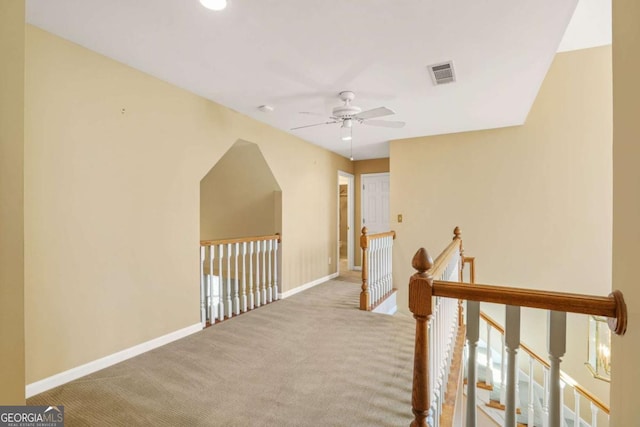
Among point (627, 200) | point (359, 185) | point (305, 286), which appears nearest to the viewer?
point (627, 200)

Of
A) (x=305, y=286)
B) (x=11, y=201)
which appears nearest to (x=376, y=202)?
(x=305, y=286)

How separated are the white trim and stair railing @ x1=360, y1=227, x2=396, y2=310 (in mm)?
2066

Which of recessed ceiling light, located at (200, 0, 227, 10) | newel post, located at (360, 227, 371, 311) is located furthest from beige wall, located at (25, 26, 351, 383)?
newel post, located at (360, 227, 371, 311)

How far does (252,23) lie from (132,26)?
81cm

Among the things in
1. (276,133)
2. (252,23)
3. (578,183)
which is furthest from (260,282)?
(578,183)

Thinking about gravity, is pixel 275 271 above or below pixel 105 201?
below

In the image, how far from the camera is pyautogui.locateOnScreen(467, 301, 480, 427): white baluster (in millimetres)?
1246

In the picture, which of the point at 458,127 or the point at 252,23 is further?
the point at 458,127

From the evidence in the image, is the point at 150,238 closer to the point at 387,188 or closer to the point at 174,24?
the point at 174,24

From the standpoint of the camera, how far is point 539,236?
4195mm

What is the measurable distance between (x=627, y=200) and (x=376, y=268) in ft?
11.3

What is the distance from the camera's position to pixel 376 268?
4.26m
